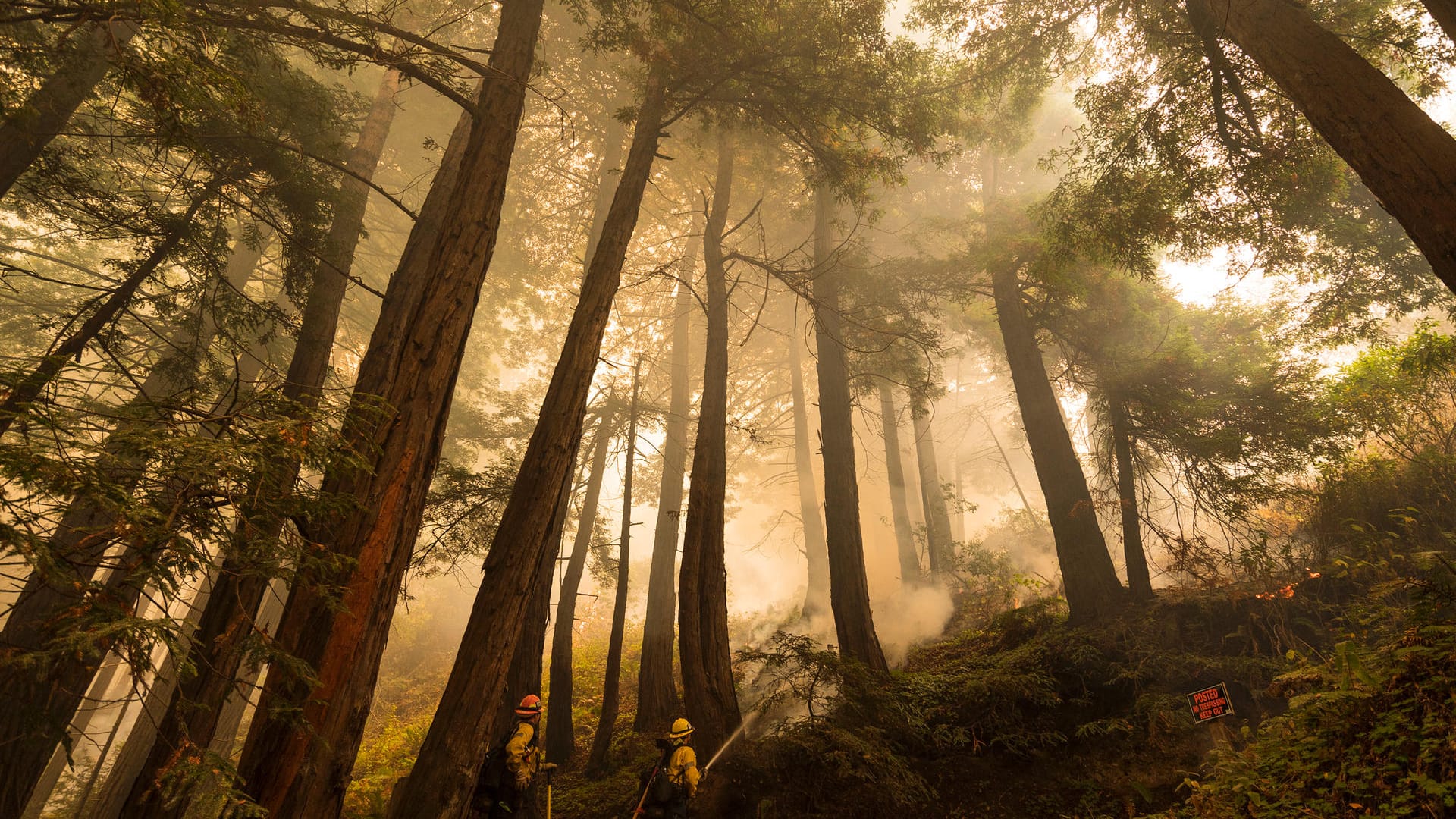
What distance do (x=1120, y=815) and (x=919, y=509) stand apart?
25.9m

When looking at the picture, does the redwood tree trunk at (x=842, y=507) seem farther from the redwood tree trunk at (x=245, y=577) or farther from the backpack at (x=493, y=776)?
the redwood tree trunk at (x=245, y=577)

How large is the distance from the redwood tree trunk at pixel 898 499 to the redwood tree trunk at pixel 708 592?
A: 28.5 ft

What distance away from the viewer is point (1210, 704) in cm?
527

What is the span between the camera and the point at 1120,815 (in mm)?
5762

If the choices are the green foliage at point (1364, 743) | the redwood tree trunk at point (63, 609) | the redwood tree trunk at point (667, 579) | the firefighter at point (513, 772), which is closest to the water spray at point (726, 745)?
the firefighter at point (513, 772)

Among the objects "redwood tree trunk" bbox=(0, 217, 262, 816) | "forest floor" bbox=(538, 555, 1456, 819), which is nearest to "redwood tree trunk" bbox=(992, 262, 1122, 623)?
"forest floor" bbox=(538, 555, 1456, 819)

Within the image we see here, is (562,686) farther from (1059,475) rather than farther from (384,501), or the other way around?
(1059,475)

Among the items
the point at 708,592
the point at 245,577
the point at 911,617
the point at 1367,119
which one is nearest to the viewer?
the point at 245,577

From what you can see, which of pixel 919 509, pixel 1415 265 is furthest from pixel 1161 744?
pixel 919 509

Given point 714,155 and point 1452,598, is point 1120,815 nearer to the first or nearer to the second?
point 1452,598

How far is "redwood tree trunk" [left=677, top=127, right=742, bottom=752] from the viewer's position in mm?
7164

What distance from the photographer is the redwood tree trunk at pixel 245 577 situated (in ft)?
9.30

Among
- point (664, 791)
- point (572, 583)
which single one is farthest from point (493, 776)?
point (572, 583)

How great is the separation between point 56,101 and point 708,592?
8273mm
